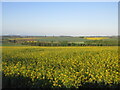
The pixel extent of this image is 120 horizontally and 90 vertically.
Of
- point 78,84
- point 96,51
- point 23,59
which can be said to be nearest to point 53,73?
point 78,84

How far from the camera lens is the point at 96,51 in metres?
4.20

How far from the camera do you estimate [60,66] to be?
11.1 ft

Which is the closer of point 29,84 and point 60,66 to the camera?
point 29,84

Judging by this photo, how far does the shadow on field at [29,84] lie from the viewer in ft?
9.34

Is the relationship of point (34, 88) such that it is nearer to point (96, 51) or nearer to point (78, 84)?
A: point (78, 84)

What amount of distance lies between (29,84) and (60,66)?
757 mm

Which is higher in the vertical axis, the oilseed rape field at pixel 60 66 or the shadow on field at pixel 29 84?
the oilseed rape field at pixel 60 66

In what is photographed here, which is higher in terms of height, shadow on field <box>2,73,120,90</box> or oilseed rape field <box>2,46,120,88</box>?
oilseed rape field <box>2,46,120,88</box>

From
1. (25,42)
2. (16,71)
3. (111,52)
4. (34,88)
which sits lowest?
(34,88)

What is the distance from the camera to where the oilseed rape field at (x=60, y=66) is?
112 inches

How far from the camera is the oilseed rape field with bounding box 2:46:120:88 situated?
284 centimetres

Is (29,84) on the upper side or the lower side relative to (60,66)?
lower

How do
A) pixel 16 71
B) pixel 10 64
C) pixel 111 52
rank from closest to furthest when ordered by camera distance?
pixel 16 71
pixel 10 64
pixel 111 52

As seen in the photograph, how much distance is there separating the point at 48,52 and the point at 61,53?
1.17 feet
